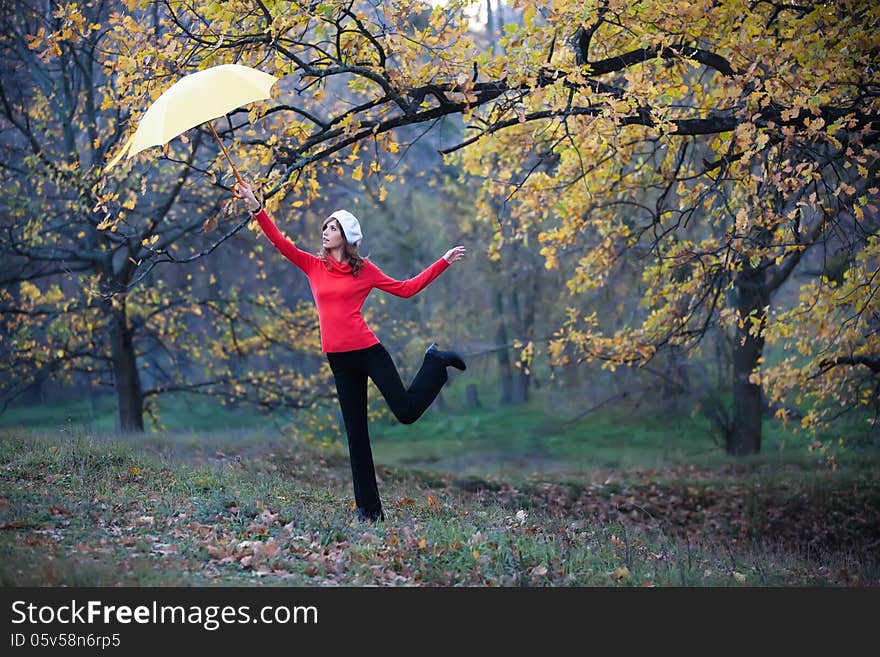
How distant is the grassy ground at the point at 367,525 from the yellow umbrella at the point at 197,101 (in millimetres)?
2820

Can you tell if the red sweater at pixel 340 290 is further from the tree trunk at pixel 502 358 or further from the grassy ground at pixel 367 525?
the tree trunk at pixel 502 358

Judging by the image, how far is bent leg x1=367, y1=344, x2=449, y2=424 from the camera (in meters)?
7.02

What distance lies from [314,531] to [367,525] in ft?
1.45

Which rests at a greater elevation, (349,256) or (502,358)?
(349,256)

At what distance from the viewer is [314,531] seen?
7.09m

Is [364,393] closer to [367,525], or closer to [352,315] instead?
[352,315]

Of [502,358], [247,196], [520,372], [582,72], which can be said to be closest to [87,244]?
[247,196]

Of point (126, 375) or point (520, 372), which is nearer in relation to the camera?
point (126, 375)

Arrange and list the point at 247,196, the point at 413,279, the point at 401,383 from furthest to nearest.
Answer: the point at 401,383 < the point at 413,279 < the point at 247,196

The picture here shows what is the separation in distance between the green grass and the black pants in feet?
1.14

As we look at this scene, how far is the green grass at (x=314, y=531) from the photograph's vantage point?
602 cm

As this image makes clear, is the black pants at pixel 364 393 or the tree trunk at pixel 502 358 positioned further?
the tree trunk at pixel 502 358

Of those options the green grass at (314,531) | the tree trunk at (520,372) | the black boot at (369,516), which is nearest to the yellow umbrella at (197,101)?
the green grass at (314,531)

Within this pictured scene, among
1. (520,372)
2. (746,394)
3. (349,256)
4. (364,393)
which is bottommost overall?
(746,394)
